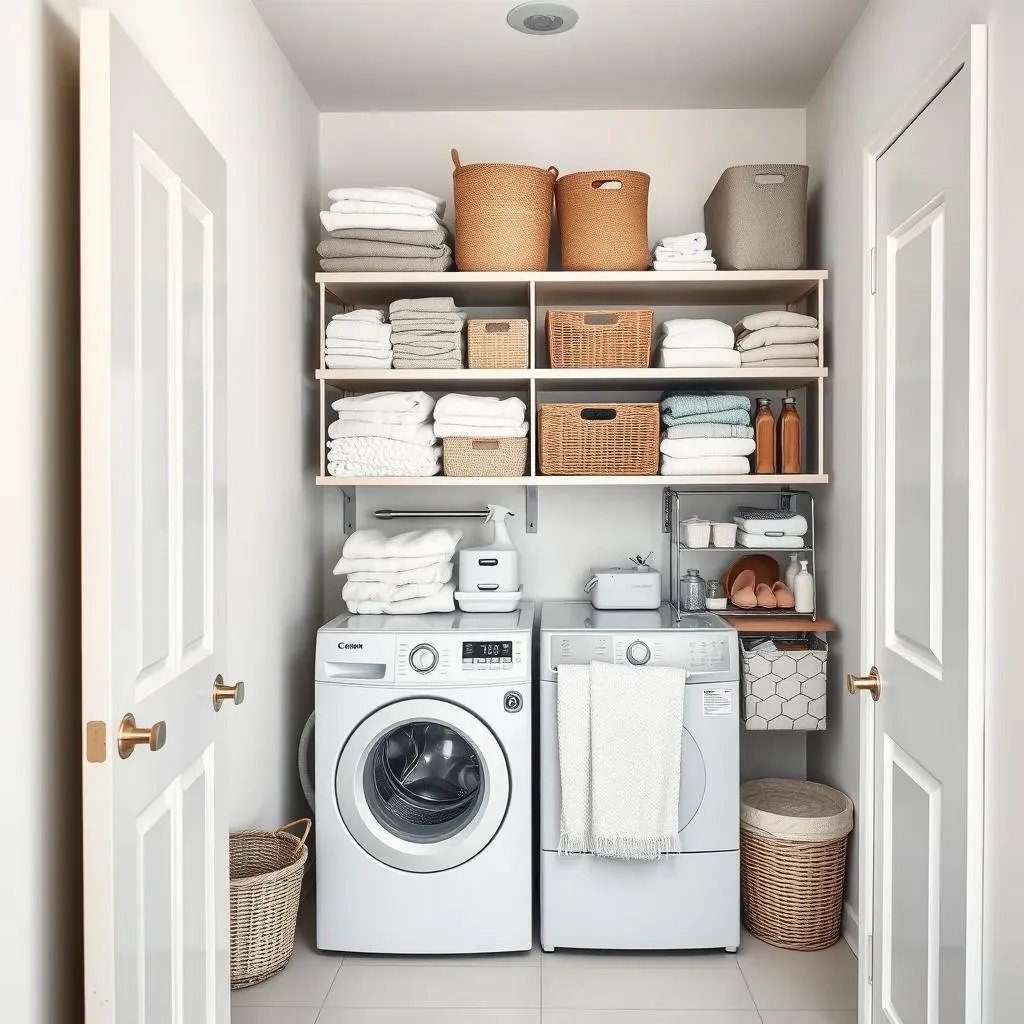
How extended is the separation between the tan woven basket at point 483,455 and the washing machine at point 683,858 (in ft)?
2.03

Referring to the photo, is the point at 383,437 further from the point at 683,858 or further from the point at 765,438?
the point at 683,858

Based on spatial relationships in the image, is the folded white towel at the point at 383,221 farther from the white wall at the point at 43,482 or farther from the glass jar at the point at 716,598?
the glass jar at the point at 716,598

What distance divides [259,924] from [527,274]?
1891mm

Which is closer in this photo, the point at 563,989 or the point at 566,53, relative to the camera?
the point at 563,989

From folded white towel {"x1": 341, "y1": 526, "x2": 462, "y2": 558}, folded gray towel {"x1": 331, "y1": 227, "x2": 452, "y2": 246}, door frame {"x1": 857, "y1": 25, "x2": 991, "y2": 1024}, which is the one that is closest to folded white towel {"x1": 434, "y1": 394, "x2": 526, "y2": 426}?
folded white towel {"x1": 341, "y1": 526, "x2": 462, "y2": 558}

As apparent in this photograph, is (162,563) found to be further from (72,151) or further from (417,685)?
(417,685)

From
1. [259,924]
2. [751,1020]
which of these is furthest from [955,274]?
[259,924]

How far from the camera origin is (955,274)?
64.2 inches

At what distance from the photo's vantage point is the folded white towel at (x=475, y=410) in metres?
2.81

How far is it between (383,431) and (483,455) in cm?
30

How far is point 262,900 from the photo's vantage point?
95.0 inches

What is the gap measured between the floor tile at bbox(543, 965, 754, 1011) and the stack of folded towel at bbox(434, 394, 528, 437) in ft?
4.88

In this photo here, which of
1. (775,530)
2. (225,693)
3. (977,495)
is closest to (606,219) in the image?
(775,530)

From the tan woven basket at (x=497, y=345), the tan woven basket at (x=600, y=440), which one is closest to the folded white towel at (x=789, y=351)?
the tan woven basket at (x=600, y=440)
